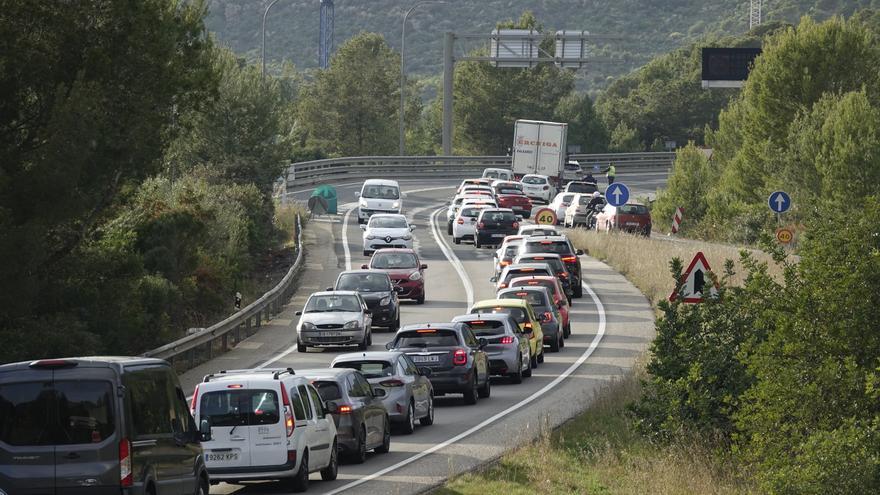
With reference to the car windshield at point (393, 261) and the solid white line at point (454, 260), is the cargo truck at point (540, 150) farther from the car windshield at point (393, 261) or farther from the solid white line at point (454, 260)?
the car windshield at point (393, 261)

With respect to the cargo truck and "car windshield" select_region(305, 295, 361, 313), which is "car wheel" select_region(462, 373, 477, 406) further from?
the cargo truck

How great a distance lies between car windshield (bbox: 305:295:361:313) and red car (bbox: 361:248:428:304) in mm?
8019

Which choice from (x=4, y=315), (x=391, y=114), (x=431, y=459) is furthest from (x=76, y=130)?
(x=391, y=114)

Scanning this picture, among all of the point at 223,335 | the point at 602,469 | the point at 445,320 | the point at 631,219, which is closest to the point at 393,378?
the point at 602,469

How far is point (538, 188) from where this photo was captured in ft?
278

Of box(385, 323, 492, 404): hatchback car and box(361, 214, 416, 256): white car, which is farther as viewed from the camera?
box(361, 214, 416, 256): white car

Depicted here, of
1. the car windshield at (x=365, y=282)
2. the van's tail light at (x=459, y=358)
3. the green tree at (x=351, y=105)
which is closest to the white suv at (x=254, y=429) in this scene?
the van's tail light at (x=459, y=358)

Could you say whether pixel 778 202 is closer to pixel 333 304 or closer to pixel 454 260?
pixel 454 260

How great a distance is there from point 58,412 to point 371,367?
1077 cm

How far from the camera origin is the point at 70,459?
14875mm

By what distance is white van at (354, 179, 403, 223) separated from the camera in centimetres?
6900

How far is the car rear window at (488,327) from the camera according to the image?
32.8 metres

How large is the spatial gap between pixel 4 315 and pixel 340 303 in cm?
1249

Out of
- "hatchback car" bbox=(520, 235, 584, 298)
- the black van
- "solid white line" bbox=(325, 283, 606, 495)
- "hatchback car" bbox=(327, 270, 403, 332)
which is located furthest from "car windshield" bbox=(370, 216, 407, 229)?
the black van
